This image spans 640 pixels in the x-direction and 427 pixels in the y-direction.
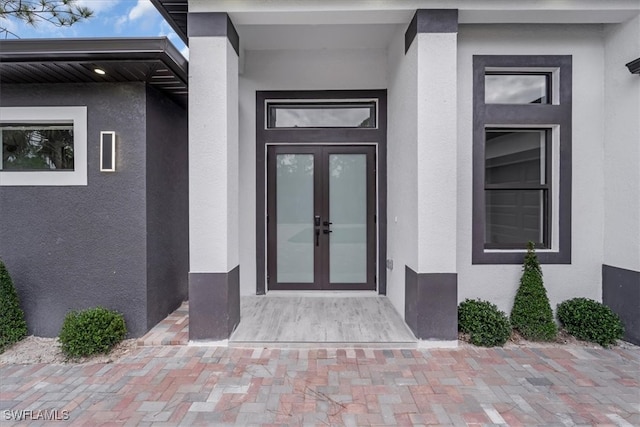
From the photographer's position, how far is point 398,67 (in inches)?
157

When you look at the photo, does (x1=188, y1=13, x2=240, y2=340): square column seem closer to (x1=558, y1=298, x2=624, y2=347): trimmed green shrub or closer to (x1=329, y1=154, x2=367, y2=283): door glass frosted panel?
(x1=329, y1=154, x2=367, y2=283): door glass frosted panel

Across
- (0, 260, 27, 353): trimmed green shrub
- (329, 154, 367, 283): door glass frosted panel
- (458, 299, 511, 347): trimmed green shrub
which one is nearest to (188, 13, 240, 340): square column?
(0, 260, 27, 353): trimmed green shrub

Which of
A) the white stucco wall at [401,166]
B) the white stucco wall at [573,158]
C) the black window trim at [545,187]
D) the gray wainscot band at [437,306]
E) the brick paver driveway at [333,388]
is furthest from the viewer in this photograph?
the black window trim at [545,187]

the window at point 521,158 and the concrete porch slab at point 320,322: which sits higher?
the window at point 521,158

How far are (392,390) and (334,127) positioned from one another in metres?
3.52

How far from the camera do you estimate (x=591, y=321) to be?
336cm

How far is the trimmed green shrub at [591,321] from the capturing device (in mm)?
3289

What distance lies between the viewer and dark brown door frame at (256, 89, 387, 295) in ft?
15.5

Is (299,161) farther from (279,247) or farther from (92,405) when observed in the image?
(92,405)

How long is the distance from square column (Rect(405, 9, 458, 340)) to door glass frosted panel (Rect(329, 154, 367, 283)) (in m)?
1.61

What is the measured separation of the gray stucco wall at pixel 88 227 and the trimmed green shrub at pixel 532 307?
4037mm

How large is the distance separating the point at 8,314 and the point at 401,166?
4.43 meters

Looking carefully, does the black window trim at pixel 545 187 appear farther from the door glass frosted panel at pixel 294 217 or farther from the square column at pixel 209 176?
the square column at pixel 209 176

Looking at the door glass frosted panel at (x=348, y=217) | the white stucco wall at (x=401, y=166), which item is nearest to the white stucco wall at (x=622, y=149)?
the white stucco wall at (x=401, y=166)
